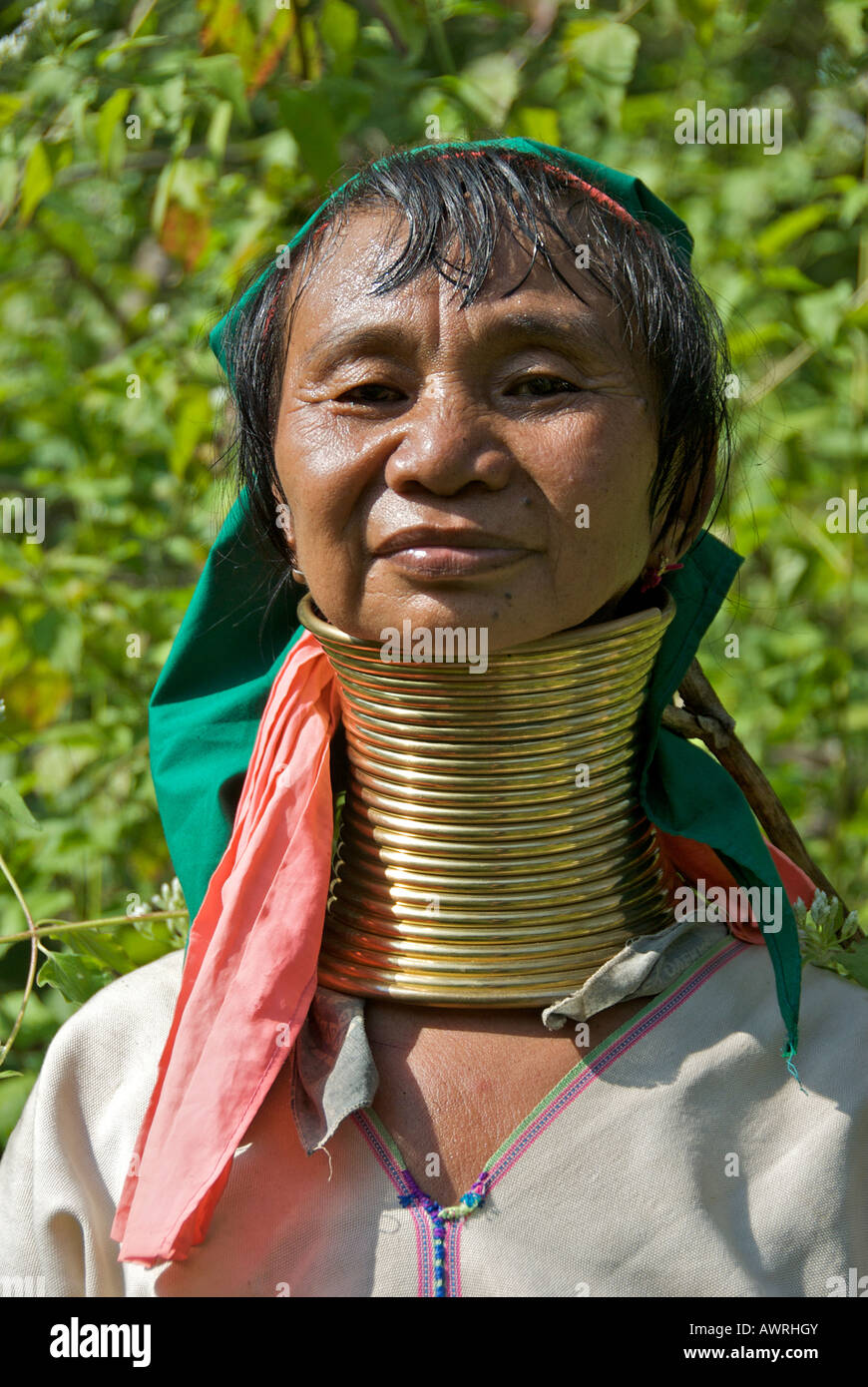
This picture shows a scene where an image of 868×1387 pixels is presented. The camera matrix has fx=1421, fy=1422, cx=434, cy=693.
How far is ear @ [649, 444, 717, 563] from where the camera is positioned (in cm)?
163

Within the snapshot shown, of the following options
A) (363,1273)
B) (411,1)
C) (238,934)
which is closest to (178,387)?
(411,1)

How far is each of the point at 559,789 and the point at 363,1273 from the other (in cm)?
53

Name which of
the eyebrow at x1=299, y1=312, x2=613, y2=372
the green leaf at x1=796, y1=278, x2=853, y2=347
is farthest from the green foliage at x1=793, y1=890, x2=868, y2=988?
the green leaf at x1=796, y1=278, x2=853, y2=347

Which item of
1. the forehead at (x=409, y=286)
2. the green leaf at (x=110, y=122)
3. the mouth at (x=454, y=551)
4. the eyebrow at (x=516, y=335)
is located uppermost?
the green leaf at (x=110, y=122)

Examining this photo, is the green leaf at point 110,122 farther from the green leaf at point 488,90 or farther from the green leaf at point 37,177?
the green leaf at point 488,90

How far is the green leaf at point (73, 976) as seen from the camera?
1869 mm

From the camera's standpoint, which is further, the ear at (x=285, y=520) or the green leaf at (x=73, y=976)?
the green leaf at (x=73, y=976)

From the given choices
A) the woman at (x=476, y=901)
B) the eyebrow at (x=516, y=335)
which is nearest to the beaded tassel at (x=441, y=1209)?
the woman at (x=476, y=901)

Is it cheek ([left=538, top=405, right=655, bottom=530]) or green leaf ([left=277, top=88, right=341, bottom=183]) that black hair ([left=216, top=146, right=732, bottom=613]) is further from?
green leaf ([left=277, top=88, right=341, bottom=183])

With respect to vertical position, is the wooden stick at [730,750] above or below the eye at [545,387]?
below

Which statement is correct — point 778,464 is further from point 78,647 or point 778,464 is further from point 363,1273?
point 363,1273

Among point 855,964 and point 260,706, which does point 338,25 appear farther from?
point 855,964

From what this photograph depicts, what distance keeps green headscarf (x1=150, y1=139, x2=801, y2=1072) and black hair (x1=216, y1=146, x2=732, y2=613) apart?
0.03m
